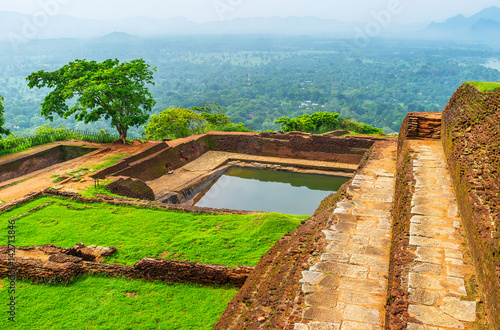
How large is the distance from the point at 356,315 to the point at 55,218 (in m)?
8.34

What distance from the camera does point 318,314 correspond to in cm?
427

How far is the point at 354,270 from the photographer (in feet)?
16.5

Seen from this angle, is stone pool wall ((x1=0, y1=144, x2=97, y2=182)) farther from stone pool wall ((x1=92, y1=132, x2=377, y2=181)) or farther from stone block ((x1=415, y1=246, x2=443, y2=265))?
stone block ((x1=415, y1=246, x2=443, y2=265))

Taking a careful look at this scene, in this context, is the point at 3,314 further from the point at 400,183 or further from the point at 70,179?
the point at 70,179

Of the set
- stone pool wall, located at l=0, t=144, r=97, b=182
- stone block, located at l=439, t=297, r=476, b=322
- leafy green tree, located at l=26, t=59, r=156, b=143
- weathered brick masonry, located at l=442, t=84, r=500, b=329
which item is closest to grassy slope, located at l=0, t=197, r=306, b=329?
stone block, located at l=439, t=297, r=476, b=322

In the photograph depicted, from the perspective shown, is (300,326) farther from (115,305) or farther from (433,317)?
(115,305)

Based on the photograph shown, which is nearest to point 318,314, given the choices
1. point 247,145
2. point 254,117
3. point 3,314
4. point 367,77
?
point 3,314

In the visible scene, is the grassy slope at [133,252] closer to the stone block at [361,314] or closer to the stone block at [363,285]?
the stone block at [363,285]

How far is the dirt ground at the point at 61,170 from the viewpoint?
12.5 metres

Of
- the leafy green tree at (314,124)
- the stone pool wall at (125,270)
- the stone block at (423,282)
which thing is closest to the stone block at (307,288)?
the stone block at (423,282)

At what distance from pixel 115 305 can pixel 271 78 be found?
3962 inches

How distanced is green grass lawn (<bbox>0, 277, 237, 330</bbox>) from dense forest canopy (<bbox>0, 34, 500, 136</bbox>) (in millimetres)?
45068

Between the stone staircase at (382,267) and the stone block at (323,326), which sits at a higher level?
the stone staircase at (382,267)

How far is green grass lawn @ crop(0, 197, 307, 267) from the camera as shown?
7758mm
